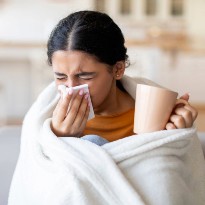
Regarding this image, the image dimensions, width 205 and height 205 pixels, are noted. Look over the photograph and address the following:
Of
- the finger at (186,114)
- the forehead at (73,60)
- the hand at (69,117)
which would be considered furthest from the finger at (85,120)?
the finger at (186,114)

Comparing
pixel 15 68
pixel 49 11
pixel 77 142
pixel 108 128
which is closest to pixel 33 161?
pixel 77 142

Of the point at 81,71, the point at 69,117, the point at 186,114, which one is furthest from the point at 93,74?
the point at 186,114

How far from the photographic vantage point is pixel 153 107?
980 mm

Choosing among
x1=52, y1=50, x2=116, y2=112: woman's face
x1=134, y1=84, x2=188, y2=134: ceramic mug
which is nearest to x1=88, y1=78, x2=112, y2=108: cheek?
x1=52, y1=50, x2=116, y2=112: woman's face

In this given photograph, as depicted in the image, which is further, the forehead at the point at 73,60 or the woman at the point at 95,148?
the forehead at the point at 73,60

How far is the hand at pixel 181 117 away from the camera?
99 cm

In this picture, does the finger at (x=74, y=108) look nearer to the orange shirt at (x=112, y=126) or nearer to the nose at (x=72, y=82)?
the nose at (x=72, y=82)

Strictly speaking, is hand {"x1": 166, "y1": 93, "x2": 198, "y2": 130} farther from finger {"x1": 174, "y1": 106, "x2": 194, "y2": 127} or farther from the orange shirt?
the orange shirt

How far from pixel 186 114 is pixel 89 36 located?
1.02 feet

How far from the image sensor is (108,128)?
120 cm

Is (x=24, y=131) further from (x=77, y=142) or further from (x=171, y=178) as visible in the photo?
(x=171, y=178)

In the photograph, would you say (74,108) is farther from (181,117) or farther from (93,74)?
(181,117)

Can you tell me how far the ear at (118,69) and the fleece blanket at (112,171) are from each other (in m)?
0.29

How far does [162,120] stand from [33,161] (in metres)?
0.31
